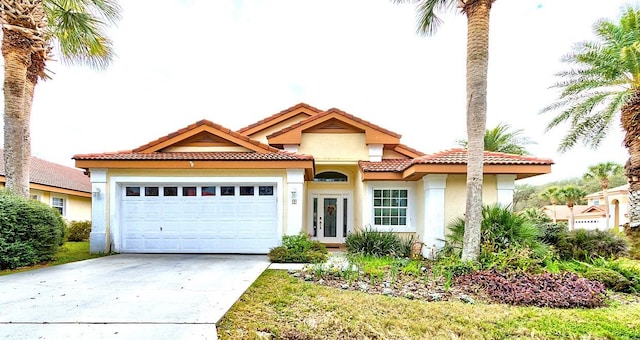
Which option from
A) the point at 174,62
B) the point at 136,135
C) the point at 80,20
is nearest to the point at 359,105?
the point at 174,62

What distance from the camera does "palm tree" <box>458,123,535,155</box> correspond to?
2555cm

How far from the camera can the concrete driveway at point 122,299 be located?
4.37 m

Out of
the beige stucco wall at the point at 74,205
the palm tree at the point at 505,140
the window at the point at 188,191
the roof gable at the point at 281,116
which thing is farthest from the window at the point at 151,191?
the palm tree at the point at 505,140

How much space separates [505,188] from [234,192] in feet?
29.1

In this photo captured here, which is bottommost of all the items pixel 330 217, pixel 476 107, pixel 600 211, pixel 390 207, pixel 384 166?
pixel 600 211

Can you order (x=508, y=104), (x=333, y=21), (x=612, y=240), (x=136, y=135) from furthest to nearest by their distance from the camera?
(x=136, y=135) < (x=508, y=104) < (x=333, y=21) < (x=612, y=240)

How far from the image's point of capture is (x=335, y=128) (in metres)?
14.0

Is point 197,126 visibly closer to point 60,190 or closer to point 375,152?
point 375,152

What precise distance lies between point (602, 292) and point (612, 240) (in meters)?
4.92

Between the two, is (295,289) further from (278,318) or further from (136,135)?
(136,135)

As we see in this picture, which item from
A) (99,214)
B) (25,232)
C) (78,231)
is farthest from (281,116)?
(78,231)

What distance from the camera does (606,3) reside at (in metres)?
13.7

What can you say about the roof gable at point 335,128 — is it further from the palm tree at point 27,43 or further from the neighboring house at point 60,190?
the neighboring house at point 60,190

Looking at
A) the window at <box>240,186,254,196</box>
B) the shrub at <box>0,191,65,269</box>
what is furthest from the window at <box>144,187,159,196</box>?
the window at <box>240,186,254,196</box>
